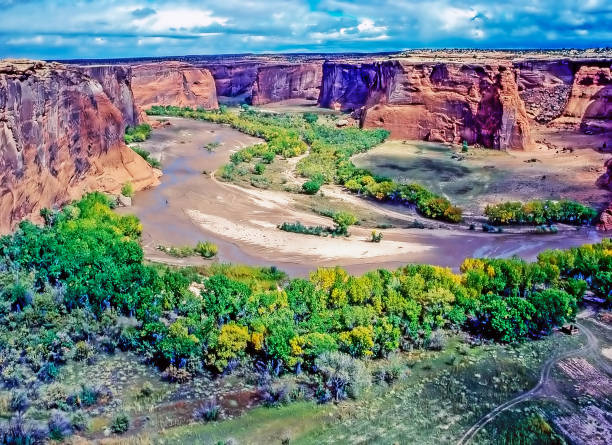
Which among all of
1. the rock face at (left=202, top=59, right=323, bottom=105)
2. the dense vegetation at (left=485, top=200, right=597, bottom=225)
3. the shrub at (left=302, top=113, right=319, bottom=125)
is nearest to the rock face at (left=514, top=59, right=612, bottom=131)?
the dense vegetation at (left=485, top=200, right=597, bottom=225)

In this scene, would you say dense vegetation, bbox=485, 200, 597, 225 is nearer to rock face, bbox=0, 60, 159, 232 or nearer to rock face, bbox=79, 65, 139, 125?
rock face, bbox=0, 60, 159, 232

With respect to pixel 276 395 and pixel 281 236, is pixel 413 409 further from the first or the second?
pixel 281 236

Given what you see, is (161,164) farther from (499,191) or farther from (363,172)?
(499,191)

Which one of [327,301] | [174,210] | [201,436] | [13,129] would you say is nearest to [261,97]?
[174,210]

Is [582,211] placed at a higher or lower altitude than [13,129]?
lower

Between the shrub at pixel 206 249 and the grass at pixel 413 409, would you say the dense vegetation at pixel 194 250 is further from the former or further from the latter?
the grass at pixel 413 409

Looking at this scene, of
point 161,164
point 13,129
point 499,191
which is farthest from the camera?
point 161,164
